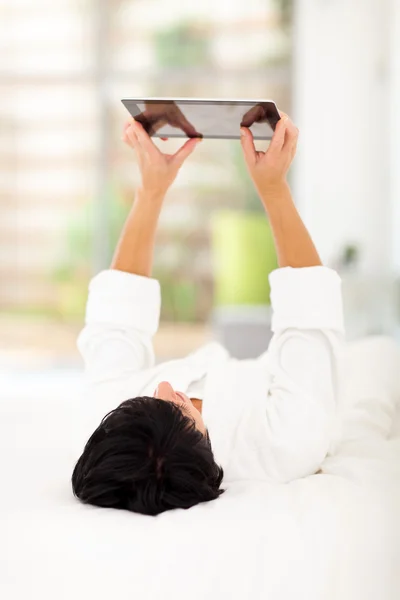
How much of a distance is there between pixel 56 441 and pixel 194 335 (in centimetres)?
396

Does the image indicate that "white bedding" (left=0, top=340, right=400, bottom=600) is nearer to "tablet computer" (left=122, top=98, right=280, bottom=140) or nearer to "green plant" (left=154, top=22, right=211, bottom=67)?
"tablet computer" (left=122, top=98, right=280, bottom=140)

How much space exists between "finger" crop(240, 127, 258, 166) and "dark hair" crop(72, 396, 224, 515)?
0.45 m

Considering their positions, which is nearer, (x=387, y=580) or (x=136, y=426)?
(x=387, y=580)

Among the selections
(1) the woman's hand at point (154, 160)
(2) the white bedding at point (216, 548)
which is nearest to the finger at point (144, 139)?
(1) the woman's hand at point (154, 160)

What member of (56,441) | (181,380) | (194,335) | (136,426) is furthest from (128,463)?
(194,335)

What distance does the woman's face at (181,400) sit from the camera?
4.11 ft

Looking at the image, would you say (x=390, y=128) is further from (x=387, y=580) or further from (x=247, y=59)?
(x=387, y=580)

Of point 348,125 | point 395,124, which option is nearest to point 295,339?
point 395,124

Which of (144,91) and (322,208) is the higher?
(144,91)

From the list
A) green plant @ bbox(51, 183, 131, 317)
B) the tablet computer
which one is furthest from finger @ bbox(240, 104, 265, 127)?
green plant @ bbox(51, 183, 131, 317)

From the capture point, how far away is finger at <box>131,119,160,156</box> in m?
1.46

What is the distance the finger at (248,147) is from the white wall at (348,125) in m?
3.44

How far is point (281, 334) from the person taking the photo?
4.42 ft

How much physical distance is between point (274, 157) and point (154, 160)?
287mm
